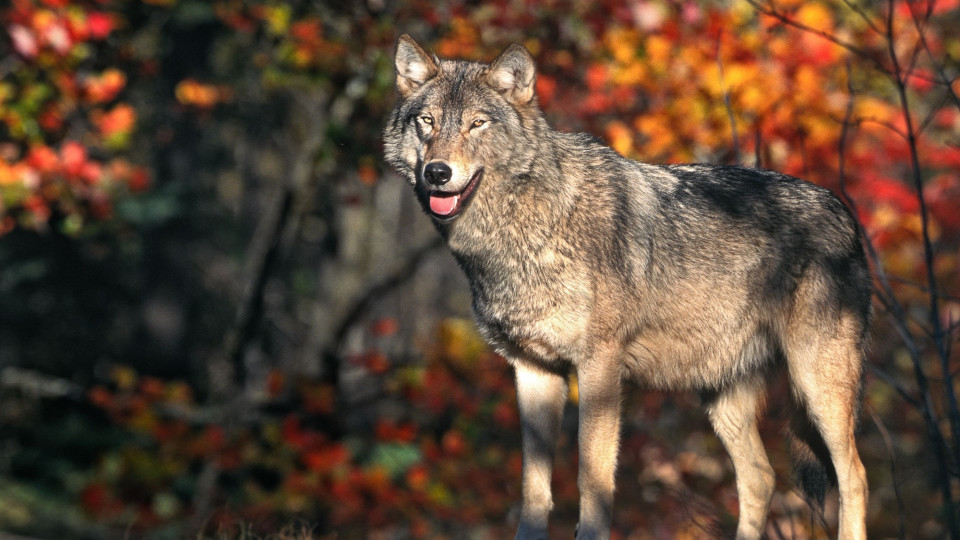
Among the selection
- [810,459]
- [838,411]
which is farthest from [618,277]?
[810,459]

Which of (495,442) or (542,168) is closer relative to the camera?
(542,168)

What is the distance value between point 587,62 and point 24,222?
5.54 m

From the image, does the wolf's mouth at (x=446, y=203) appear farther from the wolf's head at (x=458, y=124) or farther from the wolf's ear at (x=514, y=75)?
the wolf's ear at (x=514, y=75)

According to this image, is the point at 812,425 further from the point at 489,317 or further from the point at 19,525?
the point at 19,525

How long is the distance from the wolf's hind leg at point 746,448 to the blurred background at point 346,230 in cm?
35

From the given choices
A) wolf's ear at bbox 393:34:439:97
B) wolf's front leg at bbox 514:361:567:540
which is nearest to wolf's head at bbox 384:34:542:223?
wolf's ear at bbox 393:34:439:97

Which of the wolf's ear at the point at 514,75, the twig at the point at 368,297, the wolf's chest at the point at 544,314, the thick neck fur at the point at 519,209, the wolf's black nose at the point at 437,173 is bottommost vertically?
the twig at the point at 368,297

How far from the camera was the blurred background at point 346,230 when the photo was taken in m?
9.20

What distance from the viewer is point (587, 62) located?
10.1m

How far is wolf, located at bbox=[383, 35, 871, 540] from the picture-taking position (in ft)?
14.7

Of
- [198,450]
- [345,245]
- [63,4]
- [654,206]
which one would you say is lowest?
[198,450]

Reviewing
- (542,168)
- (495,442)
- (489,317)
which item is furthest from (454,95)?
(495,442)

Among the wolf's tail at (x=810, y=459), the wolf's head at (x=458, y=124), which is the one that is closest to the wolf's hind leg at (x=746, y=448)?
the wolf's tail at (x=810, y=459)

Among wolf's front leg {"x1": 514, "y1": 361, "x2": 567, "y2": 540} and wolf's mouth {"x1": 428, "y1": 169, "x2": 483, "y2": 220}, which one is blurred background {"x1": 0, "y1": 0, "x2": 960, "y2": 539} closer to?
wolf's front leg {"x1": 514, "y1": 361, "x2": 567, "y2": 540}
